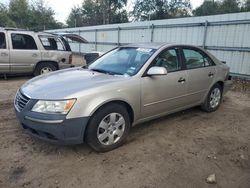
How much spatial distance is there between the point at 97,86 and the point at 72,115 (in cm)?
54

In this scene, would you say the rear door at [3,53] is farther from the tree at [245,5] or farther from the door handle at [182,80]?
the tree at [245,5]

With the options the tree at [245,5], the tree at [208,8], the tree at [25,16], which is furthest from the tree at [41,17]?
the tree at [245,5]

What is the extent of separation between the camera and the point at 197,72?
4.78 m

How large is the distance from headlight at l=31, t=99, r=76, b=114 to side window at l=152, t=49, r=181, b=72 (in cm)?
165

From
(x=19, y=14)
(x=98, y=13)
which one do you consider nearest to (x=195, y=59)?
(x=19, y=14)

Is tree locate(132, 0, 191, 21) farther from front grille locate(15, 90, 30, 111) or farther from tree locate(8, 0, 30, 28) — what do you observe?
front grille locate(15, 90, 30, 111)

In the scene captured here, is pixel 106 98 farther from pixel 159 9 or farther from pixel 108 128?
pixel 159 9

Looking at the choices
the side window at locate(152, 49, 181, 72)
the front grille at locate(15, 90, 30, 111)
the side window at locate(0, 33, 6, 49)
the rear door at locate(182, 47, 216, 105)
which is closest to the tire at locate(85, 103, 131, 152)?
the front grille at locate(15, 90, 30, 111)

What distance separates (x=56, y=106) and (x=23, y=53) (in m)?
5.89

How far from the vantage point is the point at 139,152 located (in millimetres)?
3547

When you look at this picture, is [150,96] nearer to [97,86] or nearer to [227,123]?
[97,86]

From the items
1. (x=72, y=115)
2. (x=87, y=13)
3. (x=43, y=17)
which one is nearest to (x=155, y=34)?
(x=72, y=115)

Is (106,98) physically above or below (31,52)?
below

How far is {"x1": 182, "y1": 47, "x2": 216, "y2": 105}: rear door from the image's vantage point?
15.3 feet
